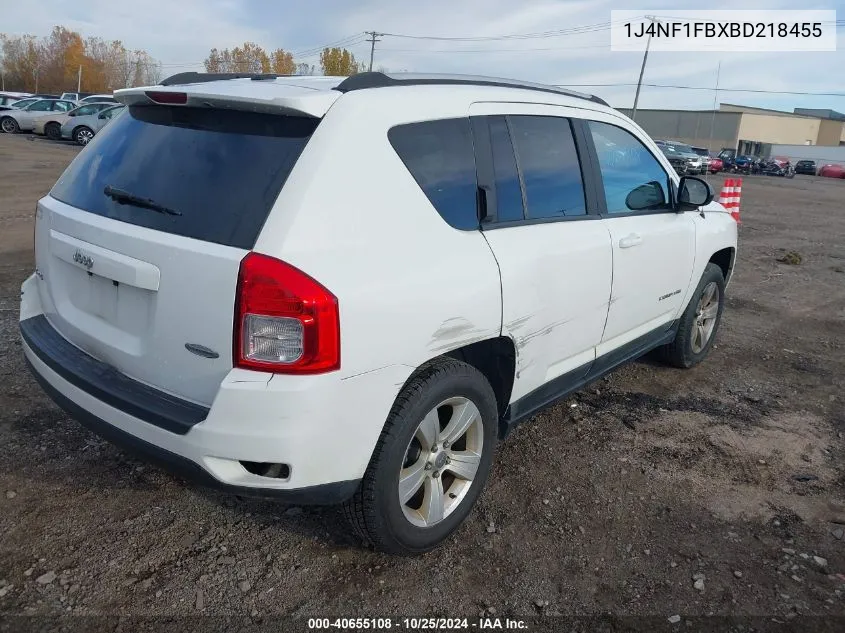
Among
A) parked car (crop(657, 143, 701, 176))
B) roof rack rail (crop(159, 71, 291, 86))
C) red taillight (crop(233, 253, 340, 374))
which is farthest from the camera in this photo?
parked car (crop(657, 143, 701, 176))

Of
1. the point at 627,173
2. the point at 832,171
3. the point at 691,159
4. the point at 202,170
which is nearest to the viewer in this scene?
the point at 202,170

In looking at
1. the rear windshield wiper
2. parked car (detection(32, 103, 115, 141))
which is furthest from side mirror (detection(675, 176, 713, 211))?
parked car (detection(32, 103, 115, 141))

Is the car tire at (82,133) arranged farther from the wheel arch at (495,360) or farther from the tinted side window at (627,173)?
the wheel arch at (495,360)

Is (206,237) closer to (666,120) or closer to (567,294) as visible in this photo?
(567,294)

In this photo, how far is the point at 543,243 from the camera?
10.1ft

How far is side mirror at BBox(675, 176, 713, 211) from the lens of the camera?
4277mm

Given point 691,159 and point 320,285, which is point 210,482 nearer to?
point 320,285

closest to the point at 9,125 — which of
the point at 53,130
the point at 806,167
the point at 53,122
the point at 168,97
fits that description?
the point at 53,130

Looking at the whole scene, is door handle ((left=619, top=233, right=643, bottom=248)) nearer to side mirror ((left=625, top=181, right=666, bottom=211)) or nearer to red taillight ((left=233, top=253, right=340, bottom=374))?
side mirror ((left=625, top=181, right=666, bottom=211))

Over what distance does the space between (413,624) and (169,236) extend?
1.63m

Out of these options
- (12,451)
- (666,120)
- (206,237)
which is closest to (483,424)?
(206,237)

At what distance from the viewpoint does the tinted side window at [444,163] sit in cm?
260

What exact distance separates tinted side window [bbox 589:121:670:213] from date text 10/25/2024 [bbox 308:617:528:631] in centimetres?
218

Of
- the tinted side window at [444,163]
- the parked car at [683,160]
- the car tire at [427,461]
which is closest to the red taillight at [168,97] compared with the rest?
the tinted side window at [444,163]
